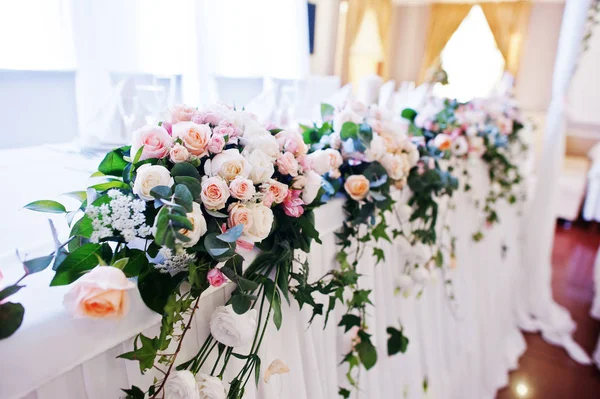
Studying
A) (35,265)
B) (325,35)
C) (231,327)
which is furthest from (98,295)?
(325,35)

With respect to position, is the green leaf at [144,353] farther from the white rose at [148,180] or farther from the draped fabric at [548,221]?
the draped fabric at [548,221]

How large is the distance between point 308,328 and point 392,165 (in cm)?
39

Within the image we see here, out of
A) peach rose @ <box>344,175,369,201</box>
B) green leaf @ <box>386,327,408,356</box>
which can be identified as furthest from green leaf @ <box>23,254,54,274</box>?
green leaf @ <box>386,327,408,356</box>

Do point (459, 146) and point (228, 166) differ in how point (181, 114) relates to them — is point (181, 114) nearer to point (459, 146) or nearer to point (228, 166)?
point (228, 166)

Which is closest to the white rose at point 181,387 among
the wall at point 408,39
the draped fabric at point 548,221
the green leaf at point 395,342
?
the green leaf at point 395,342

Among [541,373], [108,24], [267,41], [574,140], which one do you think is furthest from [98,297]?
[574,140]

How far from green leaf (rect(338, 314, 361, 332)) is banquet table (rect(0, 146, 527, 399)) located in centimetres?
4

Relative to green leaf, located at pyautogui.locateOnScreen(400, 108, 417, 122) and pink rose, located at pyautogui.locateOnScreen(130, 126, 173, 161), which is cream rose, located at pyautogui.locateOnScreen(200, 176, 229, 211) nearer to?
pink rose, located at pyautogui.locateOnScreen(130, 126, 173, 161)

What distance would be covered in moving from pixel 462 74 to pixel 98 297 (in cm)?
726

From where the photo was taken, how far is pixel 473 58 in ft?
21.3

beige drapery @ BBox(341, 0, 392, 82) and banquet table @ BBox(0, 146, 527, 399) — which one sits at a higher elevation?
beige drapery @ BBox(341, 0, 392, 82)

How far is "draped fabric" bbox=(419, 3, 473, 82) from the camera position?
6328 mm

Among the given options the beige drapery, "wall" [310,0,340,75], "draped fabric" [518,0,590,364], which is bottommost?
"draped fabric" [518,0,590,364]

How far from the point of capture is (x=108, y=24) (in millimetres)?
860
